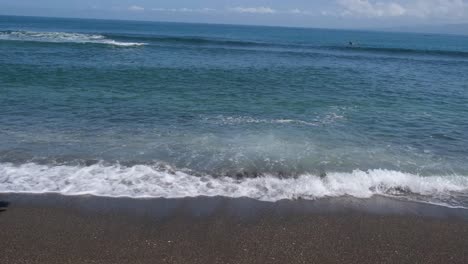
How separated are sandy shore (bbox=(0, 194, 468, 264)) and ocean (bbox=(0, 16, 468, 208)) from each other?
60 centimetres

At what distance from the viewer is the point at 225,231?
Result: 7836mm

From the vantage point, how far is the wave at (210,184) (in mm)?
9453

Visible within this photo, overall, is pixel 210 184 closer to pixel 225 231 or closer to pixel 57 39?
pixel 225 231

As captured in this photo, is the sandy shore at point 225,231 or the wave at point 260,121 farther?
the wave at point 260,121

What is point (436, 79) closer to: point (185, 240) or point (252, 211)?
point (252, 211)

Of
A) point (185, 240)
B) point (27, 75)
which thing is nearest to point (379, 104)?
point (185, 240)

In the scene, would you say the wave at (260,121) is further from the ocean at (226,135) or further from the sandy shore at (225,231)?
the sandy shore at (225,231)

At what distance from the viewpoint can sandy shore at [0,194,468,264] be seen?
6.96m

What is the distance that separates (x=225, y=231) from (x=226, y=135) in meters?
6.89

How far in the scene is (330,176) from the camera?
10.8m

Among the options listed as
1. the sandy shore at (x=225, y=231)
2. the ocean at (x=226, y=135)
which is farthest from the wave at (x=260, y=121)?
the sandy shore at (x=225, y=231)

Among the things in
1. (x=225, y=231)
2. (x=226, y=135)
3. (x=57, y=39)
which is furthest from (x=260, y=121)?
(x=57, y=39)

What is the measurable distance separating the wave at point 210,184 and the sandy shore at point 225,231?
414mm

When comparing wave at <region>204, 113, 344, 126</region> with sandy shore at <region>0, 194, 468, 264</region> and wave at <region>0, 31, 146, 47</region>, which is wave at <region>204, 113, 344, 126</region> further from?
wave at <region>0, 31, 146, 47</region>
